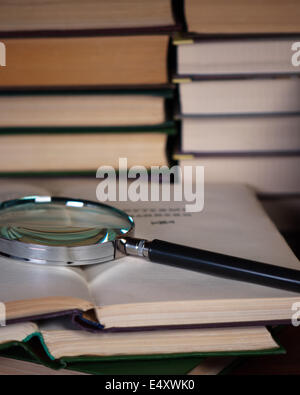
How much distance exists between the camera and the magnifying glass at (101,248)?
623 mm

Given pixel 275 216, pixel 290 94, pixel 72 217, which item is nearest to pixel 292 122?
pixel 290 94

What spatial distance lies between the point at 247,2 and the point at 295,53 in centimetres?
11

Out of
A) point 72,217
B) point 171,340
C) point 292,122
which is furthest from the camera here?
point 292,122

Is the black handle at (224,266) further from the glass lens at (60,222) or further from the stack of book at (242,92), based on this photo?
the stack of book at (242,92)

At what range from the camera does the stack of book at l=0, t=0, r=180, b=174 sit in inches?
32.1

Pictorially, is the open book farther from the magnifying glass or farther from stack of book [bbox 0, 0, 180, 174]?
stack of book [bbox 0, 0, 180, 174]

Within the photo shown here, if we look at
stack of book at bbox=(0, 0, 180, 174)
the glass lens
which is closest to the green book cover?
the glass lens

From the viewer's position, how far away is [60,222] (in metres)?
0.74

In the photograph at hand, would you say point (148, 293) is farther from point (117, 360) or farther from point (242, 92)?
point (242, 92)

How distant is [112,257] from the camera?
666mm

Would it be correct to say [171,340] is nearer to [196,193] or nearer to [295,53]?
[196,193]

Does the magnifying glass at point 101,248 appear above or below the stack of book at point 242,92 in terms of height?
below

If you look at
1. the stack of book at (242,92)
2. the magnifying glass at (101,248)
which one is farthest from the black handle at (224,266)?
the stack of book at (242,92)
